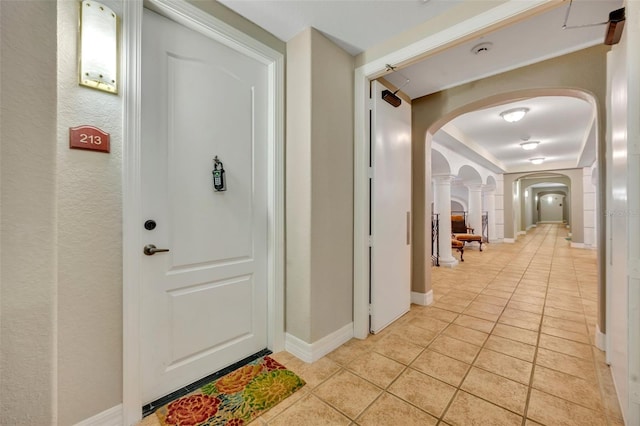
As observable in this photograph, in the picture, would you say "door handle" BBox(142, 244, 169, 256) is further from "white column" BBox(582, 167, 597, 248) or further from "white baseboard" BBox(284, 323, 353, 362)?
"white column" BBox(582, 167, 597, 248)

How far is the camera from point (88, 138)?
1.25 metres

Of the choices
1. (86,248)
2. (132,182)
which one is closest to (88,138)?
(132,182)

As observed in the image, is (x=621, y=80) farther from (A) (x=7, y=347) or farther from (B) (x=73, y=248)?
(A) (x=7, y=347)

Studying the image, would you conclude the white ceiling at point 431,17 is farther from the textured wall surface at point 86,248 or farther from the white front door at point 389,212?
the textured wall surface at point 86,248

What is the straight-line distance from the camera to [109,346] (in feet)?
4.35

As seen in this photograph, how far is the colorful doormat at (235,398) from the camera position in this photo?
1408 mm

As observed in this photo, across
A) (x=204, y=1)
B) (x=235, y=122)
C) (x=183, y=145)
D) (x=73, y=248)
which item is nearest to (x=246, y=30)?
(x=204, y=1)

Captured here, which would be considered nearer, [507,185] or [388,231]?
[388,231]

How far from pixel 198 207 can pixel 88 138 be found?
654mm

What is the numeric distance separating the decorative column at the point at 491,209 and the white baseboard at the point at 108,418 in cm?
1066

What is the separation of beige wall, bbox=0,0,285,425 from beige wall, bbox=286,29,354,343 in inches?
44.5

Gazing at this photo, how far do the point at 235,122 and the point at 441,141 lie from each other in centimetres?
441

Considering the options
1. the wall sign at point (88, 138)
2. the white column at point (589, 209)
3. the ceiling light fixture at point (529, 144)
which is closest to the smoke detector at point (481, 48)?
the wall sign at point (88, 138)

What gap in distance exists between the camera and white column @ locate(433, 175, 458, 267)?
5.21m
